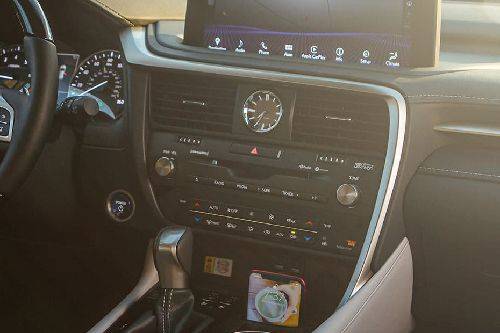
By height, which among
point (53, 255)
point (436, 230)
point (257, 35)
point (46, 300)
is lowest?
point (46, 300)

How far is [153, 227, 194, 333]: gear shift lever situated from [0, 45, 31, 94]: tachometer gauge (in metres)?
0.72

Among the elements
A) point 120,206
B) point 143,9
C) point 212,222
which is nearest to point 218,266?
point 212,222

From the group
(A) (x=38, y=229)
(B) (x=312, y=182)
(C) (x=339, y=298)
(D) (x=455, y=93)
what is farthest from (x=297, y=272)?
(A) (x=38, y=229)

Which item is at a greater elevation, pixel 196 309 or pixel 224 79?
pixel 224 79

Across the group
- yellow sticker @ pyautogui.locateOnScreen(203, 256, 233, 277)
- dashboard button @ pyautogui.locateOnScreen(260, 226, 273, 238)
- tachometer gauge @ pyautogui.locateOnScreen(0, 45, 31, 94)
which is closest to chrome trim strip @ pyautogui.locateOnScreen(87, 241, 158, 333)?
yellow sticker @ pyautogui.locateOnScreen(203, 256, 233, 277)

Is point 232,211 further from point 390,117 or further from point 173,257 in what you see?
point 390,117

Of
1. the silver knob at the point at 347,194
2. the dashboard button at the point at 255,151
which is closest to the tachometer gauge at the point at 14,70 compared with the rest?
the dashboard button at the point at 255,151

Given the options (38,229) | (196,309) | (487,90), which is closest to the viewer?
(487,90)

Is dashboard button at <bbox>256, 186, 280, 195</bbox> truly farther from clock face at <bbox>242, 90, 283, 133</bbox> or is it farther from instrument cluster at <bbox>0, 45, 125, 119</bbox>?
instrument cluster at <bbox>0, 45, 125, 119</bbox>

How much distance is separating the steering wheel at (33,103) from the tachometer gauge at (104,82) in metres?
0.41

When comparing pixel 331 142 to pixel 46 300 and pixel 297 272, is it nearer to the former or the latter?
pixel 297 272

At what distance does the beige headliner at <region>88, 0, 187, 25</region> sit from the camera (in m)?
2.52

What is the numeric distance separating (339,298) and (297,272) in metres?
0.15

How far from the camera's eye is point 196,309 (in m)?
2.48
